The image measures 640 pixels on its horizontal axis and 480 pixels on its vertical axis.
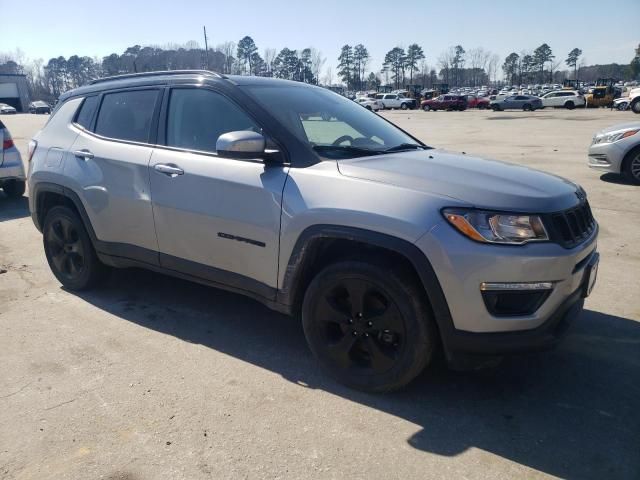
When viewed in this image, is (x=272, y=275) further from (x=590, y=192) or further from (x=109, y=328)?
(x=590, y=192)

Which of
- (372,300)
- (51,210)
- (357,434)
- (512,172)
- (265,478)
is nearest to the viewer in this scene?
(265,478)

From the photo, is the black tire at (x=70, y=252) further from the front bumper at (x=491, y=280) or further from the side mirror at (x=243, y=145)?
the front bumper at (x=491, y=280)

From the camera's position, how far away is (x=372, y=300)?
2992 mm

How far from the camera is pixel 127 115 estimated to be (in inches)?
167

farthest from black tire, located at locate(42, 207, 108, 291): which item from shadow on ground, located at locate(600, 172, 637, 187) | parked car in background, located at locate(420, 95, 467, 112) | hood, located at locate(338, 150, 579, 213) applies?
parked car in background, located at locate(420, 95, 467, 112)

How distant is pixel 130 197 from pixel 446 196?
93.8 inches

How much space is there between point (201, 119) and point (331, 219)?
1401 mm

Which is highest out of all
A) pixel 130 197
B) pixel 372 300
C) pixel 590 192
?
pixel 130 197

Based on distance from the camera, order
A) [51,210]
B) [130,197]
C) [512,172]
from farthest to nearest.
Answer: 1. [51,210]
2. [130,197]
3. [512,172]

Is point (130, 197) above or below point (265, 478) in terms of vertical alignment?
above

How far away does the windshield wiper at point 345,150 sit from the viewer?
3363mm

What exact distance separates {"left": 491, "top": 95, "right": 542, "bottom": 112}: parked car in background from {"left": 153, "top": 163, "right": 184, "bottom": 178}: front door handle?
160 feet

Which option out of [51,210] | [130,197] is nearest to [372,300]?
[130,197]

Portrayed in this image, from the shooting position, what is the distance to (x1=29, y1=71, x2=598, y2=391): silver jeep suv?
267 centimetres
